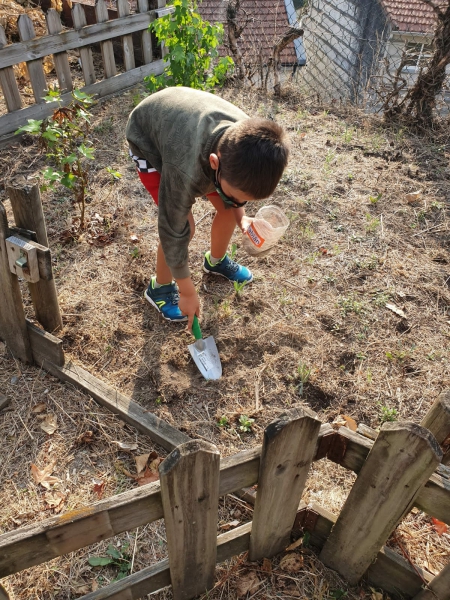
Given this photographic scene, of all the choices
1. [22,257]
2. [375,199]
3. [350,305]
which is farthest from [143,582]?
[375,199]

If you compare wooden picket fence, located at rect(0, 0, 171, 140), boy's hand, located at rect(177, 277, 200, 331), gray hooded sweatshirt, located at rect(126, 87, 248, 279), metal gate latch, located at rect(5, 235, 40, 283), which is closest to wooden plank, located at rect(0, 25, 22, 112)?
wooden picket fence, located at rect(0, 0, 171, 140)

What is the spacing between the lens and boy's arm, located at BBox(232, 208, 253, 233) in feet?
8.50

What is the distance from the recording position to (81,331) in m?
2.78

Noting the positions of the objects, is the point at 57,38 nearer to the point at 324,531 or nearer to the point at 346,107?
the point at 346,107

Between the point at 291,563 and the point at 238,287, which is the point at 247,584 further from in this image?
the point at 238,287

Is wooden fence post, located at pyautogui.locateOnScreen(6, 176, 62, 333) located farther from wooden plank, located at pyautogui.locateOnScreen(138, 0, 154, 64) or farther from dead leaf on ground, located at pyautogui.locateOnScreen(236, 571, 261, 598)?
wooden plank, located at pyautogui.locateOnScreen(138, 0, 154, 64)

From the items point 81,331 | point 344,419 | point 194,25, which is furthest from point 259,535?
point 194,25

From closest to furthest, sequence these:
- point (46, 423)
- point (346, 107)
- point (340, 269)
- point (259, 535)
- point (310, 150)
Result: point (259, 535) < point (46, 423) < point (340, 269) < point (310, 150) < point (346, 107)

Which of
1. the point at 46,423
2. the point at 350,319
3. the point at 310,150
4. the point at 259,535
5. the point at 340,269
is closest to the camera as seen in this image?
the point at 259,535

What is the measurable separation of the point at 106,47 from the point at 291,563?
5.50 metres

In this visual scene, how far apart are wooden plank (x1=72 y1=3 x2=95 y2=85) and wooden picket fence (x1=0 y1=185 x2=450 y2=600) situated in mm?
3655

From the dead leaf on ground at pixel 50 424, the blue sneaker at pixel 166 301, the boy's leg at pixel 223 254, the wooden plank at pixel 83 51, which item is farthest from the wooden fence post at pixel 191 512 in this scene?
the wooden plank at pixel 83 51

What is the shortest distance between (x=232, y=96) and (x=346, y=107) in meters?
1.48

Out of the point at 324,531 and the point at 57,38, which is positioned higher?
the point at 57,38
